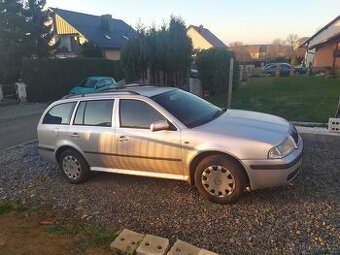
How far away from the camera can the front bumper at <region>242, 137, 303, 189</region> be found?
155 inches

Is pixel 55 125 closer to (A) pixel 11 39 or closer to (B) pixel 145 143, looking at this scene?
(B) pixel 145 143

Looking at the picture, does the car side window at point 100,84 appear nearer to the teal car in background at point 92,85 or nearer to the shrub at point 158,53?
the teal car in background at point 92,85

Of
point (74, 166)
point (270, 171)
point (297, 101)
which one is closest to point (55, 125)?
point (74, 166)

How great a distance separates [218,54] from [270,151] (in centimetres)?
1177

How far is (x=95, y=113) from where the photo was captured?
16.9ft

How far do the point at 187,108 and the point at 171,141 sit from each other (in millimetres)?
760

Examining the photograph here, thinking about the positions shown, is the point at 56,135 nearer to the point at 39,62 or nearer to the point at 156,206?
the point at 156,206

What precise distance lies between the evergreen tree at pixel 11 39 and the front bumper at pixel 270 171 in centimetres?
1893

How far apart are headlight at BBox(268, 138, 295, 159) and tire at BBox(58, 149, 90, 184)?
9.88ft

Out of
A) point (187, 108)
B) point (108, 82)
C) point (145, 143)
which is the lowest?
point (145, 143)

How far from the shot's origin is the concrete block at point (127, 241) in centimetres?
342

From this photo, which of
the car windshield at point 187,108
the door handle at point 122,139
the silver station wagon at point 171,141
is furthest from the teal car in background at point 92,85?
the door handle at point 122,139

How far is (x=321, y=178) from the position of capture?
4805mm

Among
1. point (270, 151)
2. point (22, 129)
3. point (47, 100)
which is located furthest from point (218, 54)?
point (270, 151)
